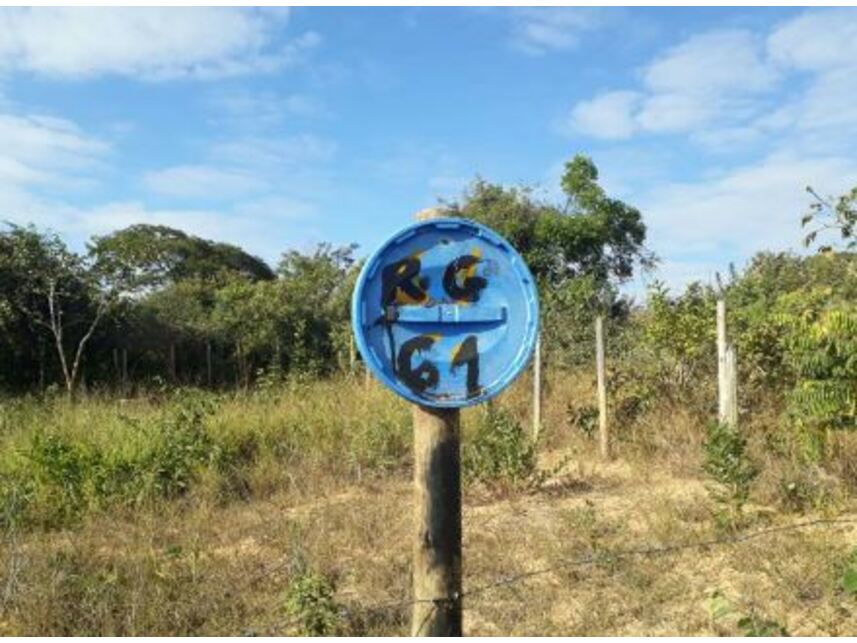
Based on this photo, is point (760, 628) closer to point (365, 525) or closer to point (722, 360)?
point (365, 525)

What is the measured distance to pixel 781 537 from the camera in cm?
525

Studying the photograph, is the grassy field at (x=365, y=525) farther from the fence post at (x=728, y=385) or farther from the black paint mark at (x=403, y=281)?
the black paint mark at (x=403, y=281)

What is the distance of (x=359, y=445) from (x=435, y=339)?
537 centimetres

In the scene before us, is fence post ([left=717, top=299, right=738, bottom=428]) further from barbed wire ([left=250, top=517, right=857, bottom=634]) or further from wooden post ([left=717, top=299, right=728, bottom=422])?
barbed wire ([left=250, top=517, right=857, bottom=634])

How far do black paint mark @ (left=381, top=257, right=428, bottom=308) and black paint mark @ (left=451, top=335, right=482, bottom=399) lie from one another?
189mm

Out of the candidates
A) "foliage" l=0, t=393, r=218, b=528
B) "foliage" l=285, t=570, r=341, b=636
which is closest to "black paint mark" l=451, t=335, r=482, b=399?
"foliage" l=285, t=570, r=341, b=636

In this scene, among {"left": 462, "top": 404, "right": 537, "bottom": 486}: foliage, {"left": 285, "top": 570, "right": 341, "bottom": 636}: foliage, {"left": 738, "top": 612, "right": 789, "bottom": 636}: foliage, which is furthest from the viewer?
{"left": 462, "top": 404, "right": 537, "bottom": 486}: foliage

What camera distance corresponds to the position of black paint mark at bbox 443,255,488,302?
2670 mm

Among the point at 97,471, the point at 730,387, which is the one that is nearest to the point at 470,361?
the point at 97,471

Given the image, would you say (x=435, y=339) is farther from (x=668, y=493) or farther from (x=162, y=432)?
(x=162, y=432)

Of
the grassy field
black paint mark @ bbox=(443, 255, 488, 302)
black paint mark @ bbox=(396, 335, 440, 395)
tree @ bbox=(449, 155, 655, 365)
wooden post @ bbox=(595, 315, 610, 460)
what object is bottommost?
the grassy field

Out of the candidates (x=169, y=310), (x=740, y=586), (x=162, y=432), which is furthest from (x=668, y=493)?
(x=169, y=310)

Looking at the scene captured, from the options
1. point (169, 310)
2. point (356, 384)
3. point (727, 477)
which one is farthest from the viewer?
point (169, 310)

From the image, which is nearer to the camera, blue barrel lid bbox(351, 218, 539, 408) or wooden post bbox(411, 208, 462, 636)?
blue barrel lid bbox(351, 218, 539, 408)
